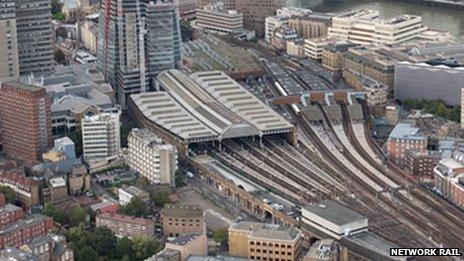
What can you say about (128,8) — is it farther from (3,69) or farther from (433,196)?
(433,196)

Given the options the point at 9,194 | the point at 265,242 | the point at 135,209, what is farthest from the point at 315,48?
the point at 265,242

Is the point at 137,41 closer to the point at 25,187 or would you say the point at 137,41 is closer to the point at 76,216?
the point at 25,187

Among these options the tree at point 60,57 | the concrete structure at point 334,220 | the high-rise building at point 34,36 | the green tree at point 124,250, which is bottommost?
the green tree at point 124,250

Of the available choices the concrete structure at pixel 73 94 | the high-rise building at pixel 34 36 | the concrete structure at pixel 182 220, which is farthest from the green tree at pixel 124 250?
the high-rise building at pixel 34 36

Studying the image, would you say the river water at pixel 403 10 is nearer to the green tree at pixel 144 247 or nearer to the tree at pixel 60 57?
the tree at pixel 60 57

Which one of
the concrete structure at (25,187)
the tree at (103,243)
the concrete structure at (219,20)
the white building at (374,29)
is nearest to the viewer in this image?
the tree at (103,243)

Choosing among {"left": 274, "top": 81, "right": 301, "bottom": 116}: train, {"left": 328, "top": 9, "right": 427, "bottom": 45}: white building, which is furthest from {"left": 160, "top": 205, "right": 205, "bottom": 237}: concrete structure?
{"left": 328, "top": 9, "right": 427, "bottom": 45}: white building

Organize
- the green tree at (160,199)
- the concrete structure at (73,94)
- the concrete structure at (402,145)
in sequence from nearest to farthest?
the green tree at (160,199), the concrete structure at (402,145), the concrete structure at (73,94)
